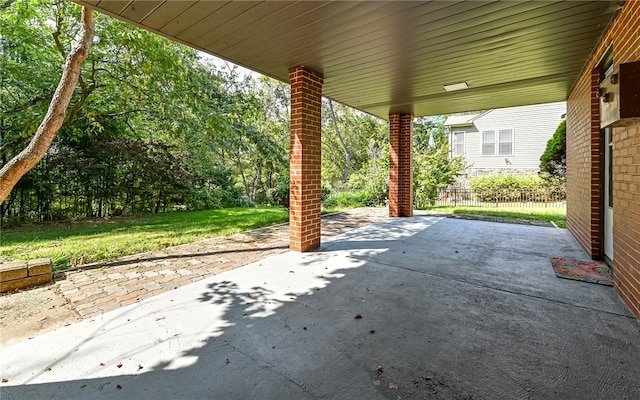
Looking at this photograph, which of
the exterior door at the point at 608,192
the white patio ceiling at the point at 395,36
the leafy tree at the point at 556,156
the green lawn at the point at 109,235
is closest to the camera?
the white patio ceiling at the point at 395,36

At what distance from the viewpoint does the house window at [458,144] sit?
1628 cm

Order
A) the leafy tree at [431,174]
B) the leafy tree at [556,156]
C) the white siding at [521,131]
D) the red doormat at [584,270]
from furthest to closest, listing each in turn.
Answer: the white siding at [521,131] → the leafy tree at [556,156] → the leafy tree at [431,174] → the red doormat at [584,270]

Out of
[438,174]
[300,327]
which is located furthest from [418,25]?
[438,174]

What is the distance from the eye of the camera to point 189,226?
656 cm

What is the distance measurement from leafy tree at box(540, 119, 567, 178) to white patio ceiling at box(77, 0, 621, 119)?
836 cm

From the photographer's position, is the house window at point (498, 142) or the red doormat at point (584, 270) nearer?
the red doormat at point (584, 270)

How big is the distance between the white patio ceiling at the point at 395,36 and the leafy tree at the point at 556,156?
329 inches

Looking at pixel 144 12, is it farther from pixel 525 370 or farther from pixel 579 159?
pixel 579 159

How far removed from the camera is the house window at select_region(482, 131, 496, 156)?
50.5ft

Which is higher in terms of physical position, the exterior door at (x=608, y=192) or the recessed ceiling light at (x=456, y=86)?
the recessed ceiling light at (x=456, y=86)

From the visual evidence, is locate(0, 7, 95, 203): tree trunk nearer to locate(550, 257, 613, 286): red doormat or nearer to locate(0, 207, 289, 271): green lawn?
locate(0, 207, 289, 271): green lawn

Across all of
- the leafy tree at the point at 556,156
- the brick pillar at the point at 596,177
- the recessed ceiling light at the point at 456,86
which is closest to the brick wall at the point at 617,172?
the brick pillar at the point at 596,177

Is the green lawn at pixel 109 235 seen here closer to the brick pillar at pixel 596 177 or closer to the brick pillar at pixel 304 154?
the brick pillar at pixel 304 154

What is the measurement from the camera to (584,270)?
355 centimetres
